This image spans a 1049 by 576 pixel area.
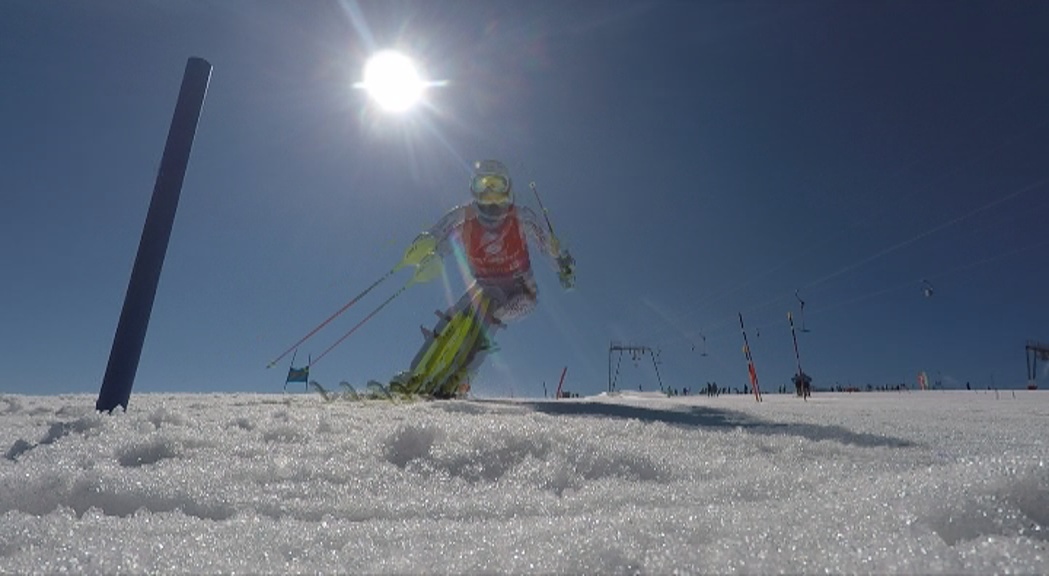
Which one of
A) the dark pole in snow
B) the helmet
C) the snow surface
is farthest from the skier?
the snow surface

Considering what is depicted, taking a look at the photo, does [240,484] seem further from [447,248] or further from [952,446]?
[447,248]

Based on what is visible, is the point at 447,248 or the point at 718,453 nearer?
the point at 718,453

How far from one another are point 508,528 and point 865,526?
779 mm

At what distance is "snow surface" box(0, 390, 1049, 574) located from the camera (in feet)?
3.97

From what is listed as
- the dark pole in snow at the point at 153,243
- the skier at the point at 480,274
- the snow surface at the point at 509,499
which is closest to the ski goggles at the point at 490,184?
the skier at the point at 480,274

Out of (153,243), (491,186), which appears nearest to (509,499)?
(153,243)

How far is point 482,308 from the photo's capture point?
28.5 ft

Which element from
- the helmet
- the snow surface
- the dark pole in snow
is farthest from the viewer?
the helmet

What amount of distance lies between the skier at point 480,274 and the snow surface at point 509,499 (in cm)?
496

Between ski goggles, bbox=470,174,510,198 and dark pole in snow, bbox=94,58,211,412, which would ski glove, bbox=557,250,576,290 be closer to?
ski goggles, bbox=470,174,510,198

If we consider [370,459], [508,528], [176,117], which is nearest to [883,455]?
[508,528]

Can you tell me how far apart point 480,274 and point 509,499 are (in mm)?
6798

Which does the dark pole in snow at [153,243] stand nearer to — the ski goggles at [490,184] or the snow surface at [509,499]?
the snow surface at [509,499]

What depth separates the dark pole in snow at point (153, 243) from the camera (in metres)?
4.34
